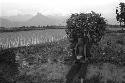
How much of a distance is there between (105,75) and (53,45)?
222 inches

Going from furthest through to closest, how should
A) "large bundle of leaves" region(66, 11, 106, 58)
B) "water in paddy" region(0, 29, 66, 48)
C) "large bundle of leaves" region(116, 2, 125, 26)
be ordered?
"large bundle of leaves" region(116, 2, 125, 26) < "water in paddy" region(0, 29, 66, 48) < "large bundle of leaves" region(66, 11, 106, 58)

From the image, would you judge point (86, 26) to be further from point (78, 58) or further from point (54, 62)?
point (54, 62)

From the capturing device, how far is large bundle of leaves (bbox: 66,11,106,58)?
1034 cm

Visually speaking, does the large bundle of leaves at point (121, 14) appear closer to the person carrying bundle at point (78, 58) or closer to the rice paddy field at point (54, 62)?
the rice paddy field at point (54, 62)

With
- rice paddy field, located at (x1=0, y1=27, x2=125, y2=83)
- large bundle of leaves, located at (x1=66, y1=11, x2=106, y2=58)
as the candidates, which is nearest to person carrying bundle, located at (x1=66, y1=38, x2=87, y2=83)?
large bundle of leaves, located at (x1=66, y1=11, x2=106, y2=58)

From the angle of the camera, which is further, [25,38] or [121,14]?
[121,14]

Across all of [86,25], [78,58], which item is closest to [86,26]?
[86,25]

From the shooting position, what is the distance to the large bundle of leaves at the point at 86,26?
33.9ft

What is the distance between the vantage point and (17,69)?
1364cm

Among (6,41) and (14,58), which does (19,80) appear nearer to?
(14,58)

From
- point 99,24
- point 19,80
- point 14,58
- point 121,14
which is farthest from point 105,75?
point 121,14

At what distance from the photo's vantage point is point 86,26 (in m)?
10.3

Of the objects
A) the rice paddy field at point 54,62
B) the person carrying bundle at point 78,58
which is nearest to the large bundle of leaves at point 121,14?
the rice paddy field at point 54,62

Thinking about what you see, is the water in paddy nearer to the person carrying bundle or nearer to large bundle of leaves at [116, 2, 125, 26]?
the person carrying bundle
